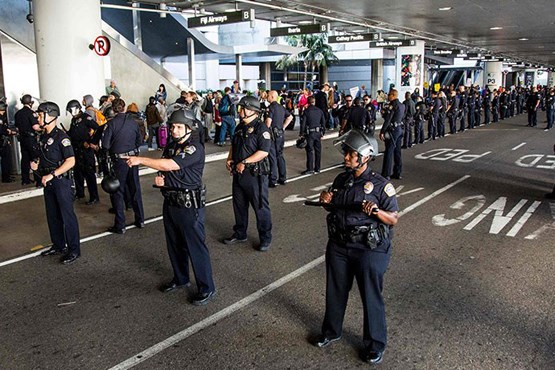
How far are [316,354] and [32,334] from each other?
2659mm

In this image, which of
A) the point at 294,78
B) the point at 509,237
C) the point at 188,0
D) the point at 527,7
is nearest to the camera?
the point at 509,237

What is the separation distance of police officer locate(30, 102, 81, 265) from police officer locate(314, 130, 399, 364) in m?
3.96

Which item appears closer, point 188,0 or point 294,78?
point 188,0

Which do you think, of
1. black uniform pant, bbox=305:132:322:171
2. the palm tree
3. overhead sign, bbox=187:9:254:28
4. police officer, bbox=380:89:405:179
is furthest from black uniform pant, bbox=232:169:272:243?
the palm tree

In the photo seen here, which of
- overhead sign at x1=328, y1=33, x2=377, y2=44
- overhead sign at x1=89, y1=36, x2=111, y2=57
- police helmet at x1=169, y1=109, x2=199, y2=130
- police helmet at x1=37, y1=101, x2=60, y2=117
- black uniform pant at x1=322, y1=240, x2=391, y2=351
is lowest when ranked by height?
black uniform pant at x1=322, y1=240, x2=391, y2=351

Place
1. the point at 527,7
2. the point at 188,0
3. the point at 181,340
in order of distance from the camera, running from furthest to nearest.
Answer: the point at 527,7, the point at 188,0, the point at 181,340

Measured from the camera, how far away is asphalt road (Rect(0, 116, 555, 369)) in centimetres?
452

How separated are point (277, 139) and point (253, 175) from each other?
4.59 metres

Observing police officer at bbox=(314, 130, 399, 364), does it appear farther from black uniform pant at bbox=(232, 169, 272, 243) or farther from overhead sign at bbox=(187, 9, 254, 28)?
overhead sign at bbox=(187, 9, 254, 28)

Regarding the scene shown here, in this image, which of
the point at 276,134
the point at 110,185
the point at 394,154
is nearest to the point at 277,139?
the point at 276,134

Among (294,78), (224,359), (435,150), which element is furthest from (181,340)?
(294,78)

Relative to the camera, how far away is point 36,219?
9195 mm

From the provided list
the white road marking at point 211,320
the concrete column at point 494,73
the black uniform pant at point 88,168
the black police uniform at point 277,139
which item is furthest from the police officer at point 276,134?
the concrete column at point 494,73

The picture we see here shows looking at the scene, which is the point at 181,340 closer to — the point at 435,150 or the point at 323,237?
the point at 323,237
